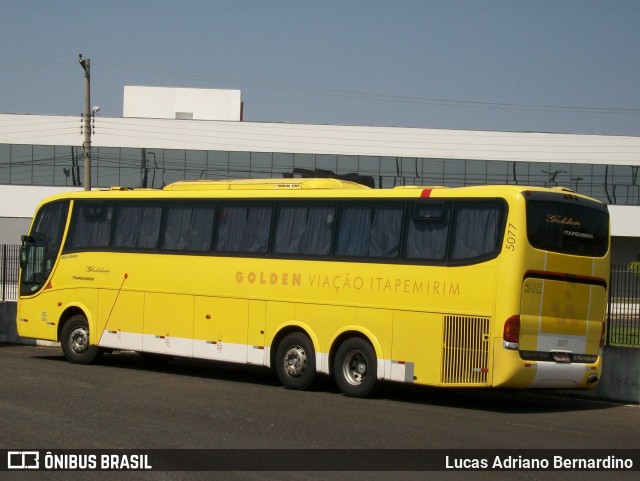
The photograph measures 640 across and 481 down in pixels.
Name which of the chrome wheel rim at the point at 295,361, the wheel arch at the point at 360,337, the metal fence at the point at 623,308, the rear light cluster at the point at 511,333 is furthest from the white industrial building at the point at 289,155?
the rear light cluster at the point at 511,333

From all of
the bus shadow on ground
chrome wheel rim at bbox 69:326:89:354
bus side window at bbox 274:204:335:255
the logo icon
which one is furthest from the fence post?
the logo icon

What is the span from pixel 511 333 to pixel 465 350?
783 millimetres

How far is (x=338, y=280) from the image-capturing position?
17.6 metres

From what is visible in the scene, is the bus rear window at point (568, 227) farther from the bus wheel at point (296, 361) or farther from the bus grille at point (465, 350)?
the bus wheel at point (296, 361)

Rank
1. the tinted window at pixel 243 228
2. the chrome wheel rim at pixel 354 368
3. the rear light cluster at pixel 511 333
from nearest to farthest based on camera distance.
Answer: the rear light cluster at pixel 511 333 → the chrome wheel rim at pixel 354 368 → the tinted window at pixel 243 228

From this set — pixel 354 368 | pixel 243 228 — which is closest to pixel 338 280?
pixel 354 368

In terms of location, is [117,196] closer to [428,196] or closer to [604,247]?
[428,196]

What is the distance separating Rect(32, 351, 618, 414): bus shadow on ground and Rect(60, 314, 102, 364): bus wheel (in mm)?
288

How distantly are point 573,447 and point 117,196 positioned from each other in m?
12.0

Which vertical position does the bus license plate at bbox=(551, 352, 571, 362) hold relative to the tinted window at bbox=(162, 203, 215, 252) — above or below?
below

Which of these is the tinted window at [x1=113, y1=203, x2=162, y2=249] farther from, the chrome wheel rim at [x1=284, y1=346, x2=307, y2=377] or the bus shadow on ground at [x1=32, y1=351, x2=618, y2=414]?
the chrome wheel rim at [x1=284, y1=346, x2=307, y2=377]

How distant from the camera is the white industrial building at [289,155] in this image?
64750mm

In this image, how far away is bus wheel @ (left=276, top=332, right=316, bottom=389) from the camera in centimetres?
1789

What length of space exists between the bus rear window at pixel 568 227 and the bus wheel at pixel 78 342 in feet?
33.3
